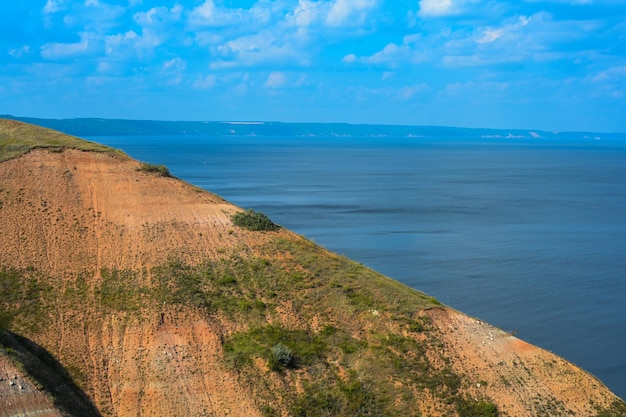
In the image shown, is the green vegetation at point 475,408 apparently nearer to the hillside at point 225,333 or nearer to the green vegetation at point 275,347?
the hillside at point 225,333

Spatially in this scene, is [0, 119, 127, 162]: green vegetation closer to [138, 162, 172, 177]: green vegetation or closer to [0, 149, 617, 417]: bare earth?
[138, 162, 172, 177]: green vegetation

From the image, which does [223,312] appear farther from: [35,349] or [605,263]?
[605,263]

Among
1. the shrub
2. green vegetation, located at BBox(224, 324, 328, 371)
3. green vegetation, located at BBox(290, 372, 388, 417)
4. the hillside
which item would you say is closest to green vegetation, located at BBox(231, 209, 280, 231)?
the hillside

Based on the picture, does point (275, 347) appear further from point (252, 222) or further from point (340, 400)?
point (252, 222)

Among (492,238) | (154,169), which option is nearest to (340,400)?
(154,169)

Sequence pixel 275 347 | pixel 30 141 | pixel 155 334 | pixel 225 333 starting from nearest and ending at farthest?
pixel 275 347 → pixel 155 334 → pixel 225 333 → pixel 30 141
